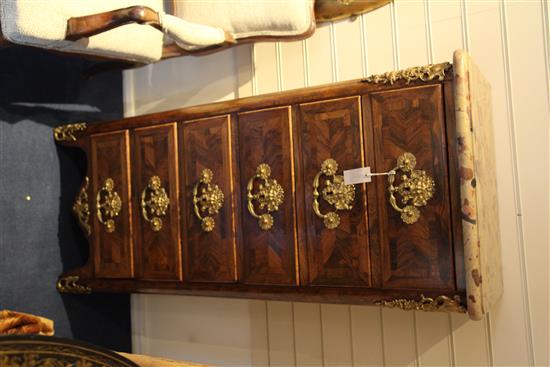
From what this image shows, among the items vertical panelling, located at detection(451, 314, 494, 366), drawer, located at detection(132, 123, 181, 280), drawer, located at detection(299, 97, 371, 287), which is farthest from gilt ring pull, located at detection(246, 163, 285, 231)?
vertical panelling, located at detection(451, 314, 494, 366)

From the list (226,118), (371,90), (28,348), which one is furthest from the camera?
(226,118)

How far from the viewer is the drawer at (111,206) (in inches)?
97.0

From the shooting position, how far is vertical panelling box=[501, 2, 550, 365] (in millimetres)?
2127

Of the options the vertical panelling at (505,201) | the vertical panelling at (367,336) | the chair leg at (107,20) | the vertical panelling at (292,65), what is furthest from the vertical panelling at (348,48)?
the vertical panelling at (367,336)

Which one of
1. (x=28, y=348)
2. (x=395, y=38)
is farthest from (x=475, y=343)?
(x=28, y=348)

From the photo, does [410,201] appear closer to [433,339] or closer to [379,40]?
[433,339]

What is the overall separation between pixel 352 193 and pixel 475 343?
82 centimetres

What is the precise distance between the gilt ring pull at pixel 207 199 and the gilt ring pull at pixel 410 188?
685 mm

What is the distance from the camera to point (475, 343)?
2.24 meters

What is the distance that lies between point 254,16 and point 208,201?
2.40 ft

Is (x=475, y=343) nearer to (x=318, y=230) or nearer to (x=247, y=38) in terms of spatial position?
(x=318, y=230)

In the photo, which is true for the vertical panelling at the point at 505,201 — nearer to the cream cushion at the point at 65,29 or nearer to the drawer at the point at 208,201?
the drawer at the point at 208,201

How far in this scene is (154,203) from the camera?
2.38 meters

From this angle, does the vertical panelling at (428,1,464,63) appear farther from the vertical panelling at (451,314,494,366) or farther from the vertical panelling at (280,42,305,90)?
the vertical panelling at (451,314,494,366)
